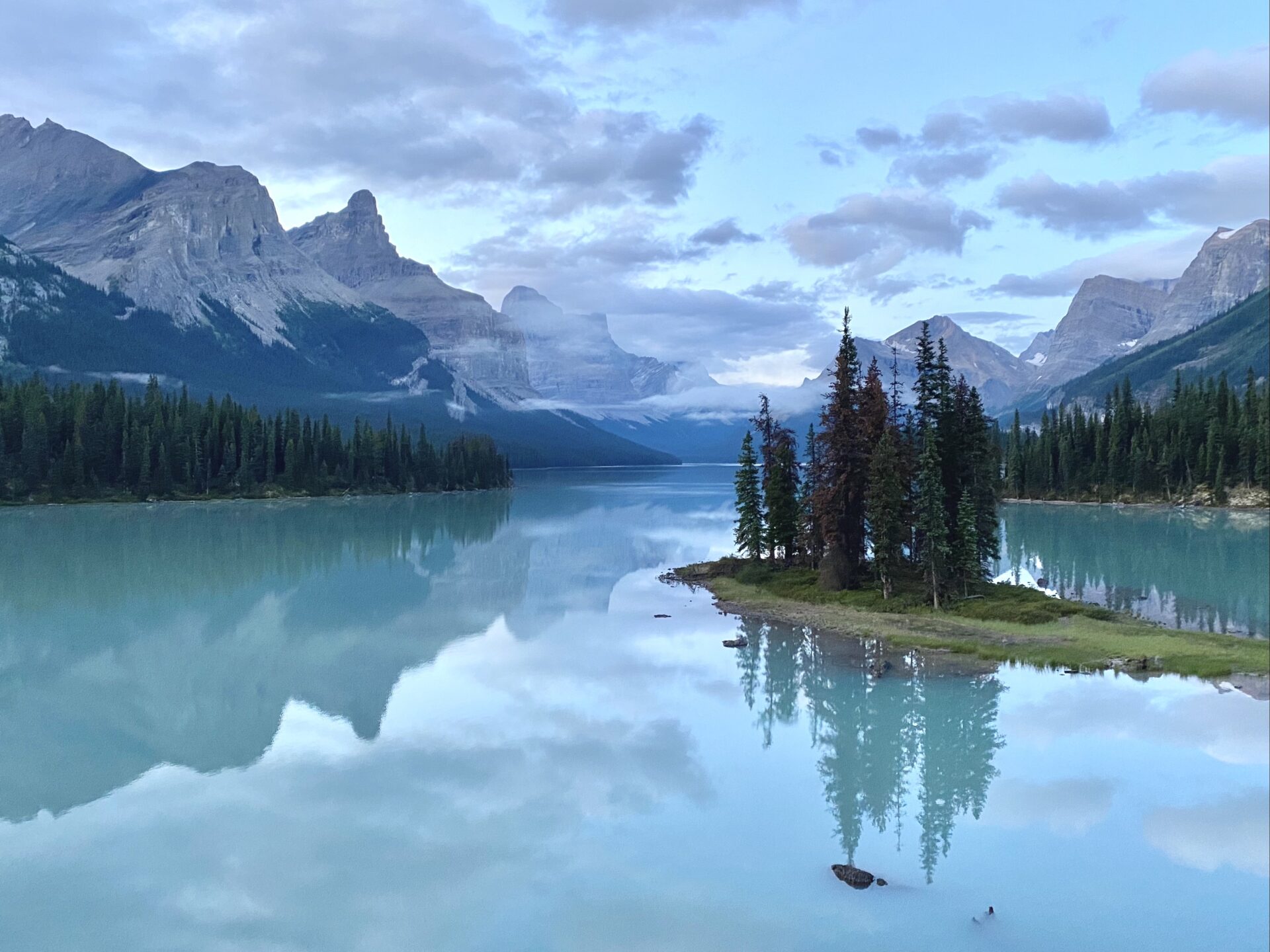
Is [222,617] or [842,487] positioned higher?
[842,487]

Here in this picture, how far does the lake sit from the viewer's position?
58.3 feet

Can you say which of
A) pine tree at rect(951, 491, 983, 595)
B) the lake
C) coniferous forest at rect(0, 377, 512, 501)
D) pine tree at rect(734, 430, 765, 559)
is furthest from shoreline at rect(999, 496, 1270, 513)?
coniferous forest at rect(0, 377, 512, 501)

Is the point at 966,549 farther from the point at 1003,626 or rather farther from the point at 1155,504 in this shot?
the point at 1155,504

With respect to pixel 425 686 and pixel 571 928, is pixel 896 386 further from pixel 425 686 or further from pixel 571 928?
pixel 571 928

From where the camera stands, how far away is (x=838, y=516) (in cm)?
5412

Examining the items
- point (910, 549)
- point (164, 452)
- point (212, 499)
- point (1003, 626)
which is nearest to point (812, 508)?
point (910, 549)

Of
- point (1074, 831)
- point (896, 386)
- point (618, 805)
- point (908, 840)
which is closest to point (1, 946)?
point (618, 805)

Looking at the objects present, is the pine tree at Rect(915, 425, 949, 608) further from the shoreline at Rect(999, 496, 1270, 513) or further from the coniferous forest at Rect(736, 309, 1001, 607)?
the shoreline at Rect(999, 496, 1270, 513)

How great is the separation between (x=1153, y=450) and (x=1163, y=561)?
3372 inches

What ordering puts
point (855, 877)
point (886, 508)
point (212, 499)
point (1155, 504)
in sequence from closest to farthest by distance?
1. point (855, 877)
2. point (886, 508)
3. point (1155, 504)
4. point (212, 499)

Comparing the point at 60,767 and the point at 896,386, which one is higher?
the point at 896,386

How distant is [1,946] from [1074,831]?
912 inches

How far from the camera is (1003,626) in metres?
43.1

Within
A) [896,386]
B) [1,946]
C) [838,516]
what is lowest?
[1,946]
